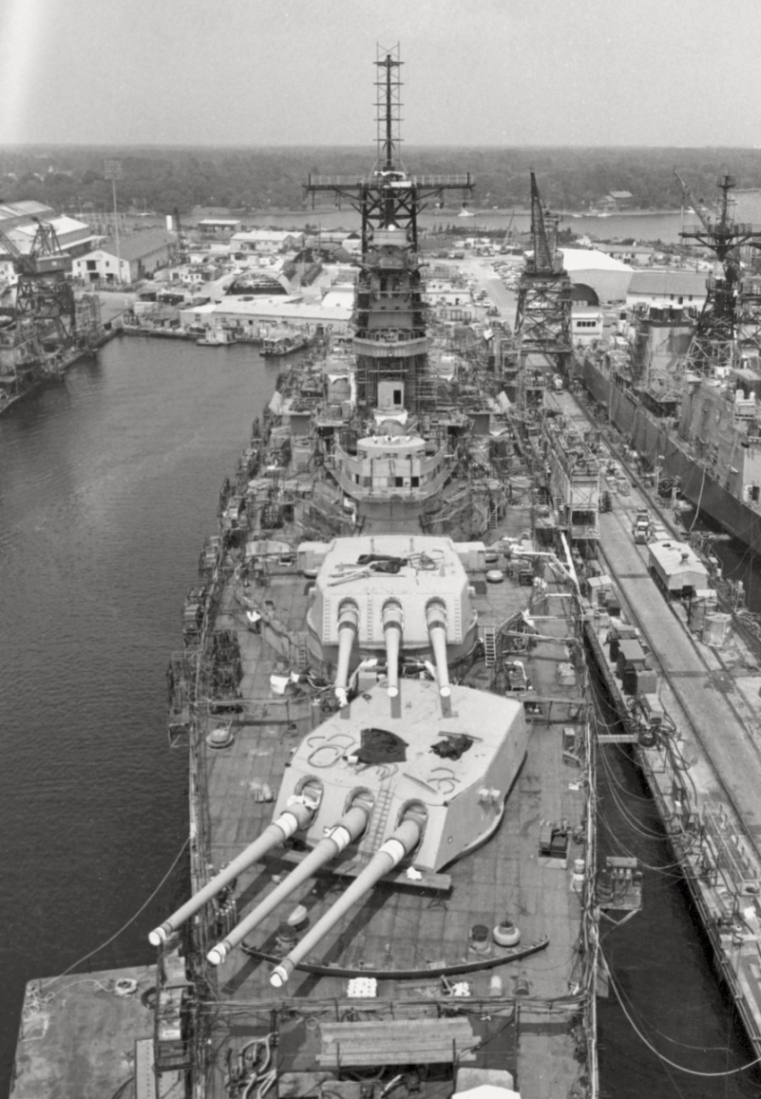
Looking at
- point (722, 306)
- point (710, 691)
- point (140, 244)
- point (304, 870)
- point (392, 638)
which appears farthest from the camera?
point (140, 244)

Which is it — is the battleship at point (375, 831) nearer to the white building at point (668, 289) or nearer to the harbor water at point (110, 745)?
the harbor water at point (110, 745)

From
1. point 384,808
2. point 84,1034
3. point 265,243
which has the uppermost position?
point 265,243

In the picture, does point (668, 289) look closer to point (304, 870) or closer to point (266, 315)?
point (266, 315)

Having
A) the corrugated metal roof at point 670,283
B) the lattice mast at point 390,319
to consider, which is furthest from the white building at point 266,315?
the lattice mast at point 390,319

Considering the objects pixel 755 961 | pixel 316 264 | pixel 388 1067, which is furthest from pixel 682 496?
pixel 316 264

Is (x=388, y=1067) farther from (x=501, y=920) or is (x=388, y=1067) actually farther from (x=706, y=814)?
(x=706, y=814)

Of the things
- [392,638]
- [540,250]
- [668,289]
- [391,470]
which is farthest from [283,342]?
[392,638]
